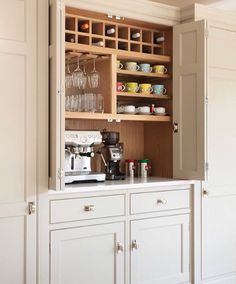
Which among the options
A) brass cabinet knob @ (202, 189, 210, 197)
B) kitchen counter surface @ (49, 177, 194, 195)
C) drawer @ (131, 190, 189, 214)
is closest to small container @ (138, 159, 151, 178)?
kitchen counter surface @ (49, 177, 194, 195)

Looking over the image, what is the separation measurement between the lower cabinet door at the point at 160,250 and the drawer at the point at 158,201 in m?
0.08

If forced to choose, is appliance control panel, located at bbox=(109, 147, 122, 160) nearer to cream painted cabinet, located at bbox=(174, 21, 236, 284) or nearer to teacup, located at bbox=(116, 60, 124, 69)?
cream painted cabinet, located at bbox=(174, 21, 236, 284)

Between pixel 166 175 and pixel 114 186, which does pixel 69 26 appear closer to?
pixel 114 186

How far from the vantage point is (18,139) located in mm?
2496

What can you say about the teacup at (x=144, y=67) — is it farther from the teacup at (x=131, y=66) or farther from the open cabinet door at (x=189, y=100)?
the open cabinet door at (x=189, y=100)

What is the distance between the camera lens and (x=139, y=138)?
366cm

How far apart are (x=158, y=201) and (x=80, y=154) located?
64 cm

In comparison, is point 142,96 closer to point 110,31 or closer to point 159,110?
point 159,110

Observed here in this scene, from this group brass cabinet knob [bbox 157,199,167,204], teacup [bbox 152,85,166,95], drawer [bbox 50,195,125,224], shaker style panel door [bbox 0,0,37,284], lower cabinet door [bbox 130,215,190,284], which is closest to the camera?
shaker style panel door [bbox 0,0,37,284]

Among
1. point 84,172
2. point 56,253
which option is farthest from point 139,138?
point 56,253

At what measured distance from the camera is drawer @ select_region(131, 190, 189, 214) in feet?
9.53

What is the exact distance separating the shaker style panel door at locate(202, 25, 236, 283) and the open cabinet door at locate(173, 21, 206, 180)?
0.46ft

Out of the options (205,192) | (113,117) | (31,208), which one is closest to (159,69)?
(113,117)

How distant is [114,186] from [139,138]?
0.96 meters
